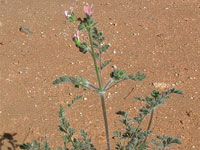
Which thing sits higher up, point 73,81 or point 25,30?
point 25,30

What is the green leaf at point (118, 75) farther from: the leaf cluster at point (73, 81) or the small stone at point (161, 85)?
the small stone at point (161, 85)

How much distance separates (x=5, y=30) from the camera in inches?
207

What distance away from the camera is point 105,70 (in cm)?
420

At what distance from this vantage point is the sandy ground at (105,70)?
3.52 metres

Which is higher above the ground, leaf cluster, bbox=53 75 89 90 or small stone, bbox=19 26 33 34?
small stone, bbox=19 26 33 34

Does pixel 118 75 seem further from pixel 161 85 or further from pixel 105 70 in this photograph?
pixel 105 70

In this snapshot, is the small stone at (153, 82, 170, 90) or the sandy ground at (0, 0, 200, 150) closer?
the sandy ground at (0, 0, 200, 150)

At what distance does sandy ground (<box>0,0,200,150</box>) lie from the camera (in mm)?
3523

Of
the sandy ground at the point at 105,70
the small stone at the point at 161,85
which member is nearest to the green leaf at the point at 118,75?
the sandy ground at the point at 105,70

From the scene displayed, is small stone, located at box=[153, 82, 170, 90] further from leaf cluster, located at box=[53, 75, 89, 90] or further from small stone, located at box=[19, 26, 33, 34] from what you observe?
small stone, located at box=[19, 26, 33, 34]

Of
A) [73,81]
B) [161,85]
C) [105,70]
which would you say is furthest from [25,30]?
[73,81]

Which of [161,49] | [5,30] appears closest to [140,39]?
[161,49]

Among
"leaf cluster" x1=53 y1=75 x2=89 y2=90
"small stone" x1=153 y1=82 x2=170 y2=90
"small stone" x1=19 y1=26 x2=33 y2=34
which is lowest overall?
"leaf cluster" x1=53 y1=75 x2=89 y2=90

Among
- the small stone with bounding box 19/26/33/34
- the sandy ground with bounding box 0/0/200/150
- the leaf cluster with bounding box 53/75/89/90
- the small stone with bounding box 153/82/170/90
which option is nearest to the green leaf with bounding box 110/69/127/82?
the leaf cluster with bounding box 53/75/89/90
